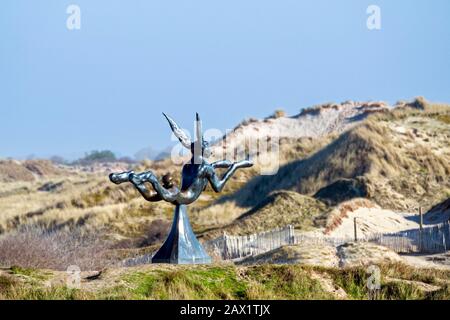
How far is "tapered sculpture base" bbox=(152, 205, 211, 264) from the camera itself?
13336 mm

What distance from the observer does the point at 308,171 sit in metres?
45.3

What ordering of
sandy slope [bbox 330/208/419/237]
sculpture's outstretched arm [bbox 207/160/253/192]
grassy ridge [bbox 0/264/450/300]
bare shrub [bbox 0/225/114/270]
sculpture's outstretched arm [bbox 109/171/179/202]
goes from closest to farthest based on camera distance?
grassy ridge [bbox 0/264/450/300] < sculpture's outstretched arm [bbox 109/171/179/202] < sculpture's outstretched arm [bbox 207/160/253/192] < bare shrub [bbox 0/225/114/270] < sandy slope [bbox 330/208/419/237]

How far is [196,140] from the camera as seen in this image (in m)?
13.8

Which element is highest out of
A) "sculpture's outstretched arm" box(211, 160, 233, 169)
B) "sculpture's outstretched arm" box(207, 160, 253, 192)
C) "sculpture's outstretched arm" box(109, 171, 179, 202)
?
"sculpture's outstretched arm" box(211, 160, 233, 169)

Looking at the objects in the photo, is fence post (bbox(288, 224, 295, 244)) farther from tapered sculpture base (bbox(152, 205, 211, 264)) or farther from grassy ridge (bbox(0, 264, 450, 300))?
tapered sculpture base (bbox(152, 205, 211, 264))

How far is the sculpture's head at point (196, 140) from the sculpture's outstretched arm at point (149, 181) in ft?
2.43

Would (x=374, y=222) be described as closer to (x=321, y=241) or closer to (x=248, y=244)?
(x=321, y=241)

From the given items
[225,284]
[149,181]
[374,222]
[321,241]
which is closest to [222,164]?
[149,181]

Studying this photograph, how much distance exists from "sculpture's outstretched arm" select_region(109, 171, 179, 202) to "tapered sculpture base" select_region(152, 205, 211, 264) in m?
0.36

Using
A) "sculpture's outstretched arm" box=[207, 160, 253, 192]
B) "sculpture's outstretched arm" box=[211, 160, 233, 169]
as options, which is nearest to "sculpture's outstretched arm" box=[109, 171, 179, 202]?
"sculpture's outstretched arm" box=[207, 160, 253, 192]

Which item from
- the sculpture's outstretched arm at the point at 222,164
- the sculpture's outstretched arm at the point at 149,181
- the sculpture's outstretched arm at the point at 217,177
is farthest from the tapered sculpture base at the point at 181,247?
the sculpture's outstretched arm at the point at 222,164
